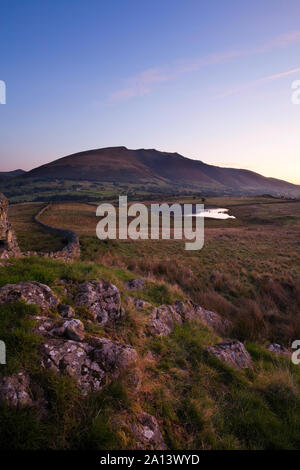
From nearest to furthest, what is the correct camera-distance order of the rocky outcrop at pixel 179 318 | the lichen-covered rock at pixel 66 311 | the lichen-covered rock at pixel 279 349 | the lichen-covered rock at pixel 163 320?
1. the lichen-covered rock at pixel 66 311
2. the lichen-covered rock at pixel 163 320
3. the rocky outcrop at pixel 179 318
4. the lichen-covered rock at pixel 279 349

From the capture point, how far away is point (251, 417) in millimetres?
4453

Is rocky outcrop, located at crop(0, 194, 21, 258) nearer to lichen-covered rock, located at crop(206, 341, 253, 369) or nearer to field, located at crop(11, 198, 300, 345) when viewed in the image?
field, located at crop(11, 198, 300, 345)

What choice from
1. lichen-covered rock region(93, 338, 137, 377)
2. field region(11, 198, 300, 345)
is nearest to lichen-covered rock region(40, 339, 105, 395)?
lichen-covered rock region(93, 338, 137, 377)

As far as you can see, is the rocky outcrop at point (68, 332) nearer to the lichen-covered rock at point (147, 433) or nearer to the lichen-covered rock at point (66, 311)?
the lichen-covered rock at point (66, 311)

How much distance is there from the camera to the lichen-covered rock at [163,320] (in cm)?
680

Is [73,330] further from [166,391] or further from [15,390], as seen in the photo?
[166,391]

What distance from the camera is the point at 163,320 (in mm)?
7484

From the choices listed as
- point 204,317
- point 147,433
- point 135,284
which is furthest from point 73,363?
point 204,317

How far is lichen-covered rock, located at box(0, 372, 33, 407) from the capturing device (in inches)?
129

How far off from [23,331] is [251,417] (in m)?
4.63

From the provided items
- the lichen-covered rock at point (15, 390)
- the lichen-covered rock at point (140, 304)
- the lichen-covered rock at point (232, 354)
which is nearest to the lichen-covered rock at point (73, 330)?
the lichen-covered rock at point (15, 390)

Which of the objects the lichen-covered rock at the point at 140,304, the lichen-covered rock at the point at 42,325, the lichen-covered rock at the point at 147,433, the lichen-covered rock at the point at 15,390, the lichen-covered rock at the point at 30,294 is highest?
the lichen-covered rock at the point at 30,294

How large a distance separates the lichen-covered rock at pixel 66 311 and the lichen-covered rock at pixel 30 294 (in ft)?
0.47

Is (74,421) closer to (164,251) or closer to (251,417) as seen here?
(251,417)
